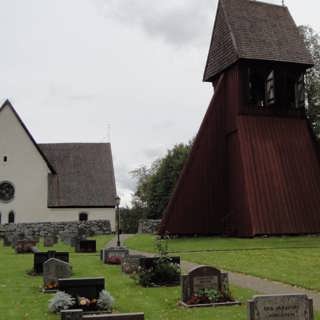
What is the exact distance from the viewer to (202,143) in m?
31.8

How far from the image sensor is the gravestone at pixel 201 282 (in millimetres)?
11164

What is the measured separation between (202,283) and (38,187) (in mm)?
37457

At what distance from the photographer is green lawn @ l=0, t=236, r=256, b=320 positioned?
10000 millimetres

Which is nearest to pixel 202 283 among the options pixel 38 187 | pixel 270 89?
pixel 270 89

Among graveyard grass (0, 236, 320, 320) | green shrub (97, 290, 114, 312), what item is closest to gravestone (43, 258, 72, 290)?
graveyard grass (0, 236, 320, 320)

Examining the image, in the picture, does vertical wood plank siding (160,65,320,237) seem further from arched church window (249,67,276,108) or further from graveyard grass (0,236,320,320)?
graveyard grass (0,236,320,320)

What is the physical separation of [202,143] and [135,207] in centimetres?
4351

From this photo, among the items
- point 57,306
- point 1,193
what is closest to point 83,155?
point 1,193

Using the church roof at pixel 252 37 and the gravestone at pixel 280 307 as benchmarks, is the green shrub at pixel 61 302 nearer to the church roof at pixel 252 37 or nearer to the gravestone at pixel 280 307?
the gravestone at pixel 280 307

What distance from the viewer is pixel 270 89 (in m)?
32.0

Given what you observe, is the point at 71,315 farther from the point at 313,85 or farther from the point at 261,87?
the point at 313,85

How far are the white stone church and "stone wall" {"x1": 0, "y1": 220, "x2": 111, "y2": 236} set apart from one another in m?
2.98

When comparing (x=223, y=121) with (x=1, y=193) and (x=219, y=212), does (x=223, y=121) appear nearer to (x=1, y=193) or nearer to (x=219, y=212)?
(x=219, y=212)

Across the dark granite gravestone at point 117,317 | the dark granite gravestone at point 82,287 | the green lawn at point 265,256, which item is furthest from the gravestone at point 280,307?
the green lawn at point 265,256
